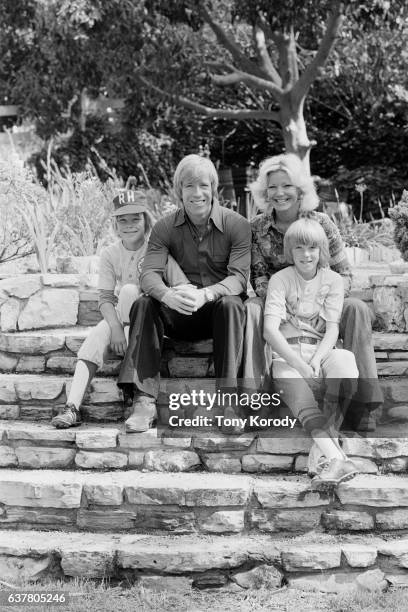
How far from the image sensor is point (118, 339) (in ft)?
13.1

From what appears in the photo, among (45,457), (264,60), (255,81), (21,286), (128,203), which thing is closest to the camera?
(45,457)

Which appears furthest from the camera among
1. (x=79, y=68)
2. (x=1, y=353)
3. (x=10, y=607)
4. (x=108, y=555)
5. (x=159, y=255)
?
(x=79, y=68)

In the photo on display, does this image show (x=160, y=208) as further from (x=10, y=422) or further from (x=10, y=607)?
(x=10, y=607)

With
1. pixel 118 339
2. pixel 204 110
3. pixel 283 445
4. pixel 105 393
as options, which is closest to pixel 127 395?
pixel 105 393

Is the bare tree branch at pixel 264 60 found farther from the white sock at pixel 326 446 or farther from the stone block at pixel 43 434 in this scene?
the white sock at pixel 326 446

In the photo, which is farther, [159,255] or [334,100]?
[334,100]

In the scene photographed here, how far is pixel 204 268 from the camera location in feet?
13.4

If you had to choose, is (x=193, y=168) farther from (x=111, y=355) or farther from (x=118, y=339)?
(x=111, y=355)

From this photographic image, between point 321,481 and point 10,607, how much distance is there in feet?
4.12

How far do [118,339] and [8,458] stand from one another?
717 millimetres

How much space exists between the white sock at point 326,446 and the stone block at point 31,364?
1.54 metres

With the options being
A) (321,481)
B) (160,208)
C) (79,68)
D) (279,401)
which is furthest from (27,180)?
Answer: (321,481)

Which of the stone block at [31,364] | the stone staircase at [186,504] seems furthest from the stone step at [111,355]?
the stone staircase at [186,504]

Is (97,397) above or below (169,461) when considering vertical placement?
above
